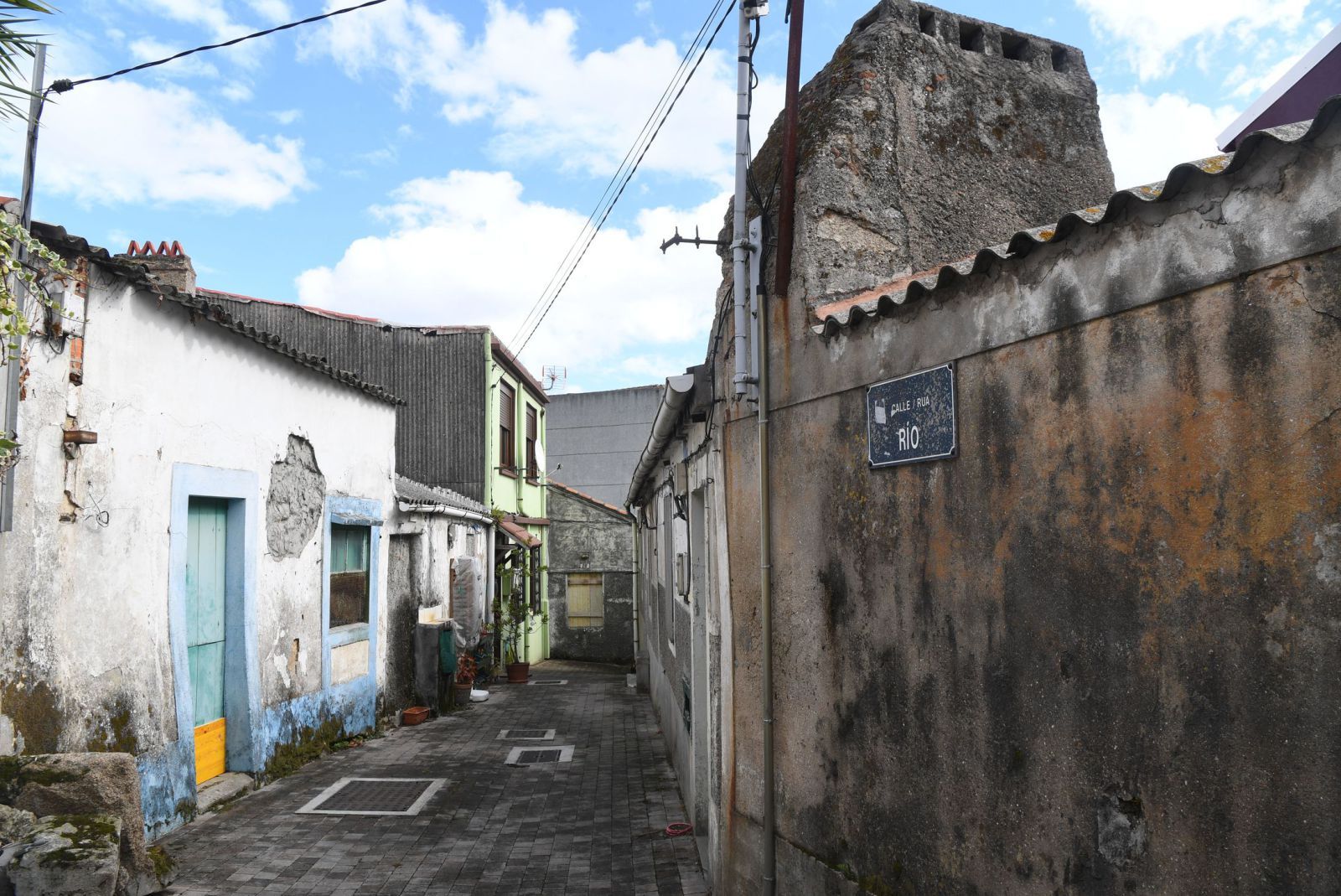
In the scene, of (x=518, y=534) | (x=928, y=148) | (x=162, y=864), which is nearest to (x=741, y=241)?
(x=928, y=148)

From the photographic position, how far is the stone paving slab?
619 centimetres

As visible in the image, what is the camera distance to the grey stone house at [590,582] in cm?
2241

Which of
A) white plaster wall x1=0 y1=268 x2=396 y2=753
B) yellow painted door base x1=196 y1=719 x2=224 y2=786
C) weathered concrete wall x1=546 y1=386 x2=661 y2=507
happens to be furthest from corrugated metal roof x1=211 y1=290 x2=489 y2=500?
weathered concrete wall x1=546 y1=386 x2=661 y2=507

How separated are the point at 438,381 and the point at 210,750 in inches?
425

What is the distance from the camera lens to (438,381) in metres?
18.3

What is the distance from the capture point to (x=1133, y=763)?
8.89ft

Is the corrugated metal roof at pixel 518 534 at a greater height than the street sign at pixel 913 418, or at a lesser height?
lesser

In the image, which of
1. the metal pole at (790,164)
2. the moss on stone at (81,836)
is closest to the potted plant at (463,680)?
the moss on stone at (81,836)

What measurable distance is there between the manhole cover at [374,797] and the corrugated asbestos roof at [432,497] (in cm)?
440

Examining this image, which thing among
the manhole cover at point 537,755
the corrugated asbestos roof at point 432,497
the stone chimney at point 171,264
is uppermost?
the stone chimney at point 171,264

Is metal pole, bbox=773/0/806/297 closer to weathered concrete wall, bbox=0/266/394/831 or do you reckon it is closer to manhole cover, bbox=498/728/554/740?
weathered concrete wall, bbox=0/266/394/831

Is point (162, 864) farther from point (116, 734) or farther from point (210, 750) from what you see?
point (210, 750)

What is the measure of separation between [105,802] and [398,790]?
3617 millimetres

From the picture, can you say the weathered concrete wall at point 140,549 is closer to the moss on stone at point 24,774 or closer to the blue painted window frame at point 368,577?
the blue painted window frame at point 368,577
